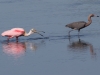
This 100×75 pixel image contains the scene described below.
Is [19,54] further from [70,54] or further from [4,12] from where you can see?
[4,12]

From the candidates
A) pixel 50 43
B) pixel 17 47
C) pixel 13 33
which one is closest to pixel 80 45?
pixel 50 43

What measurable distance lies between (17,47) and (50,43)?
1046 millimetres

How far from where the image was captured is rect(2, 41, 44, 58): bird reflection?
40.9ft

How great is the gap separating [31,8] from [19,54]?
991cm

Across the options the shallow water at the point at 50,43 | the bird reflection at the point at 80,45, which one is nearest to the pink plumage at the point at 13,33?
the shallow water at the point at 50,43

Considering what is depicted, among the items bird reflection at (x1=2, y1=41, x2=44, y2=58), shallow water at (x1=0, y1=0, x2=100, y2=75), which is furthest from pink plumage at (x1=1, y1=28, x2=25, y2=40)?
bird reflection at (x1=2, y1=41, x2=44, y2=58)

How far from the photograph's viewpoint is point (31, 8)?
72.4 feet

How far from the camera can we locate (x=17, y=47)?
1354 centimetres

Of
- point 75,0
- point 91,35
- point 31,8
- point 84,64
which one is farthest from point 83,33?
point 75,0

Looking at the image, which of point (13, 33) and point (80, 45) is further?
point (13, 33)

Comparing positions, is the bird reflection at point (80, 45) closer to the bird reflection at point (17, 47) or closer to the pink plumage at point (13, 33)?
the bird reflection at point (17, 47)

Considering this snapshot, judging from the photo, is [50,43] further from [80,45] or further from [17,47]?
[17,47]

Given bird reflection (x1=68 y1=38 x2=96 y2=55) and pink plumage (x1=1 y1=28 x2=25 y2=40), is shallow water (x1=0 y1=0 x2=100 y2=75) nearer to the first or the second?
bird reflection (x1=68 y1=38 x2=96 y2=55)

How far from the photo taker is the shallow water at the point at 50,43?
10547 millimetres
